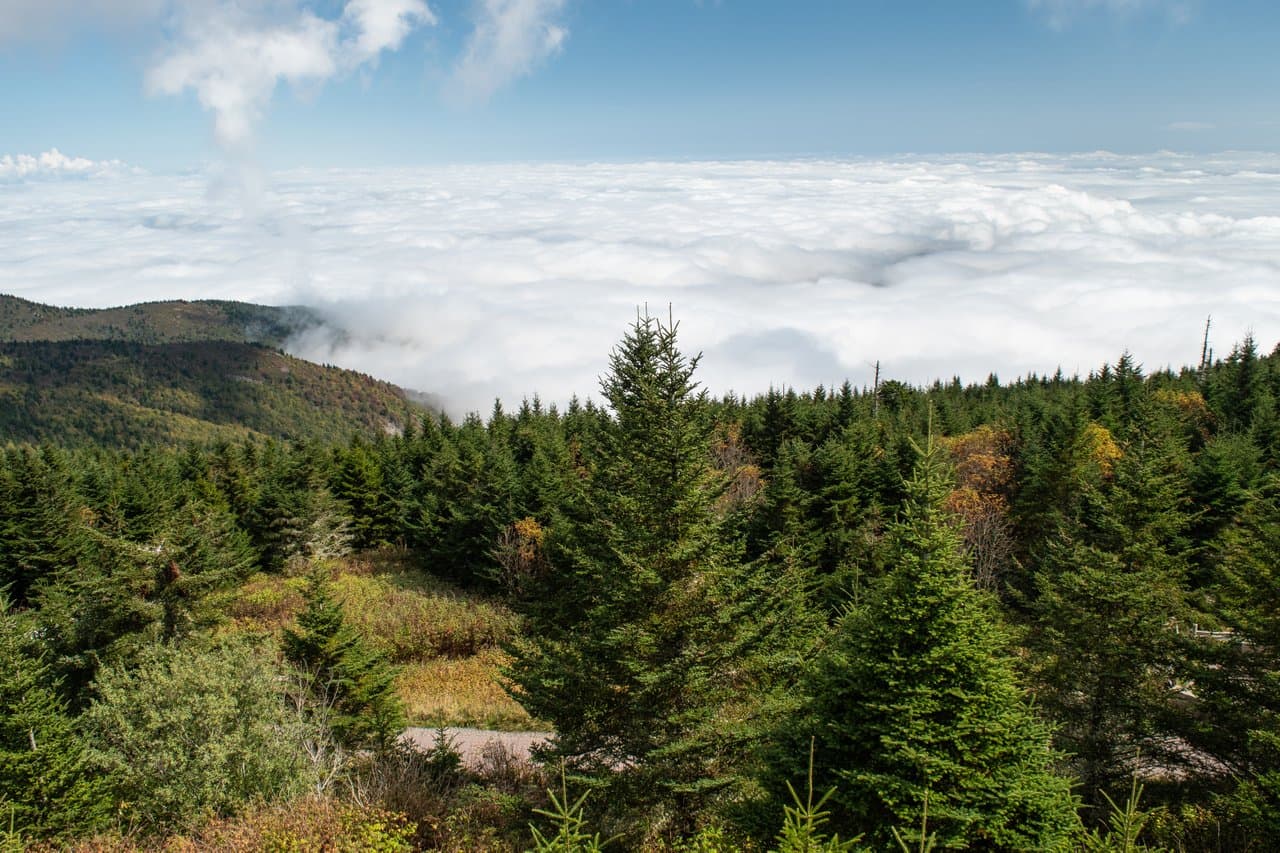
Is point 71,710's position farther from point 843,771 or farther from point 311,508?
point 311,508

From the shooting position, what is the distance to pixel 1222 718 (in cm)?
1352

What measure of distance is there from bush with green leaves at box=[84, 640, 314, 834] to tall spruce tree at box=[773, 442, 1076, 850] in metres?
9.58

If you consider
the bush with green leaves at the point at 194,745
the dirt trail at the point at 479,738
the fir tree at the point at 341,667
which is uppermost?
the bush with green leaves at the point at 194,745

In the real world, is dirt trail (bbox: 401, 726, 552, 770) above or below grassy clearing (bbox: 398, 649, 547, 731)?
above

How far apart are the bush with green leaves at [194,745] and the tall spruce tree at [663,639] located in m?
4.57

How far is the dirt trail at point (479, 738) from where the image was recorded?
2109 centimetres

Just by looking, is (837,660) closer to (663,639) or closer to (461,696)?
(663,639)

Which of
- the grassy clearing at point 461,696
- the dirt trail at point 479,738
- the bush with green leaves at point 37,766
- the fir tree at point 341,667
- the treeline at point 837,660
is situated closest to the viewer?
the treeline at point 837,660

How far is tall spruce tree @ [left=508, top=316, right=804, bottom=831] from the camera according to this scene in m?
11.8

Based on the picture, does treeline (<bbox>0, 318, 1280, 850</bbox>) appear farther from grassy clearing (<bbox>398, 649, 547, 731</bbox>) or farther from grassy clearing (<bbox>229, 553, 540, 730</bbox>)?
grassy clearing (<bbox>398, 649, 547, 731</bbox>)

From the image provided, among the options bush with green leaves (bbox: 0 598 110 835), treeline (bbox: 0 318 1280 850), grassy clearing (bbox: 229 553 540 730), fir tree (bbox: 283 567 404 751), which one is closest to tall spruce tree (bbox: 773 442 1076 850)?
treeline (bbox: 0 318 1280 850)

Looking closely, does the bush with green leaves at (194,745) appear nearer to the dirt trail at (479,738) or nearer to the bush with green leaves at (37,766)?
the bush with green leaves at (37,766)

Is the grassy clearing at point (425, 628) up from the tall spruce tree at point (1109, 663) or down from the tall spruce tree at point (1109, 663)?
down

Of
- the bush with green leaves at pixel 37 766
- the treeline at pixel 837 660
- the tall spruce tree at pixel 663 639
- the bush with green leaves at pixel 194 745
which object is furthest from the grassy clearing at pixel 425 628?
the tall spruce tree at pixel 663 639
